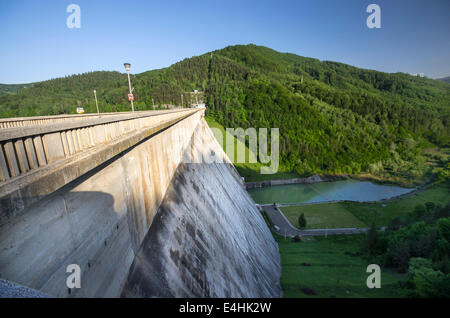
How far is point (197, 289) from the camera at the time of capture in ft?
26.3

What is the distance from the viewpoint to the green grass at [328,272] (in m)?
17.7

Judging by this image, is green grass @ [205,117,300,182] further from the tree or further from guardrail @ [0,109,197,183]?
guardrail @ [0,109,197,183]

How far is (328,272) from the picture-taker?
68.7 ft

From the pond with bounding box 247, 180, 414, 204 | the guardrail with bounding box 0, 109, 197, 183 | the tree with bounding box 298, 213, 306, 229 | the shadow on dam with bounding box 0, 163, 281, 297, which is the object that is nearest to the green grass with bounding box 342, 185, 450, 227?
the pond with bounding box 247, 180, 414, 204

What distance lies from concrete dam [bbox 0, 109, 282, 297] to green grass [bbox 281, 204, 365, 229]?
24.2 meters

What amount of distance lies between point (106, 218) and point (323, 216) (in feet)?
124

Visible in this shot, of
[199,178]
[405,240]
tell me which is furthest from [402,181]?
[199,178]

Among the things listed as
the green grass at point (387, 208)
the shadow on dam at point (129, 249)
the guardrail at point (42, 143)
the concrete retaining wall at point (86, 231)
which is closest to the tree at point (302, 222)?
the green grass at point (387, 208)

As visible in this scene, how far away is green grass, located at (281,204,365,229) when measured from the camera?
112ft

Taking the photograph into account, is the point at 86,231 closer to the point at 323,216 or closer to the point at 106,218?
the point at 106,218

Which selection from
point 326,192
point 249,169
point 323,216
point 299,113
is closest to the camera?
point 323,216

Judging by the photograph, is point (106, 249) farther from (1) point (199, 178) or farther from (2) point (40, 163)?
(1) point (199, 178)

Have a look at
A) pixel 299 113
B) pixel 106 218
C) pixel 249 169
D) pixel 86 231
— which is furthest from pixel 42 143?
pixel 299 113

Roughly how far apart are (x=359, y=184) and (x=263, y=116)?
3997 centimetres
